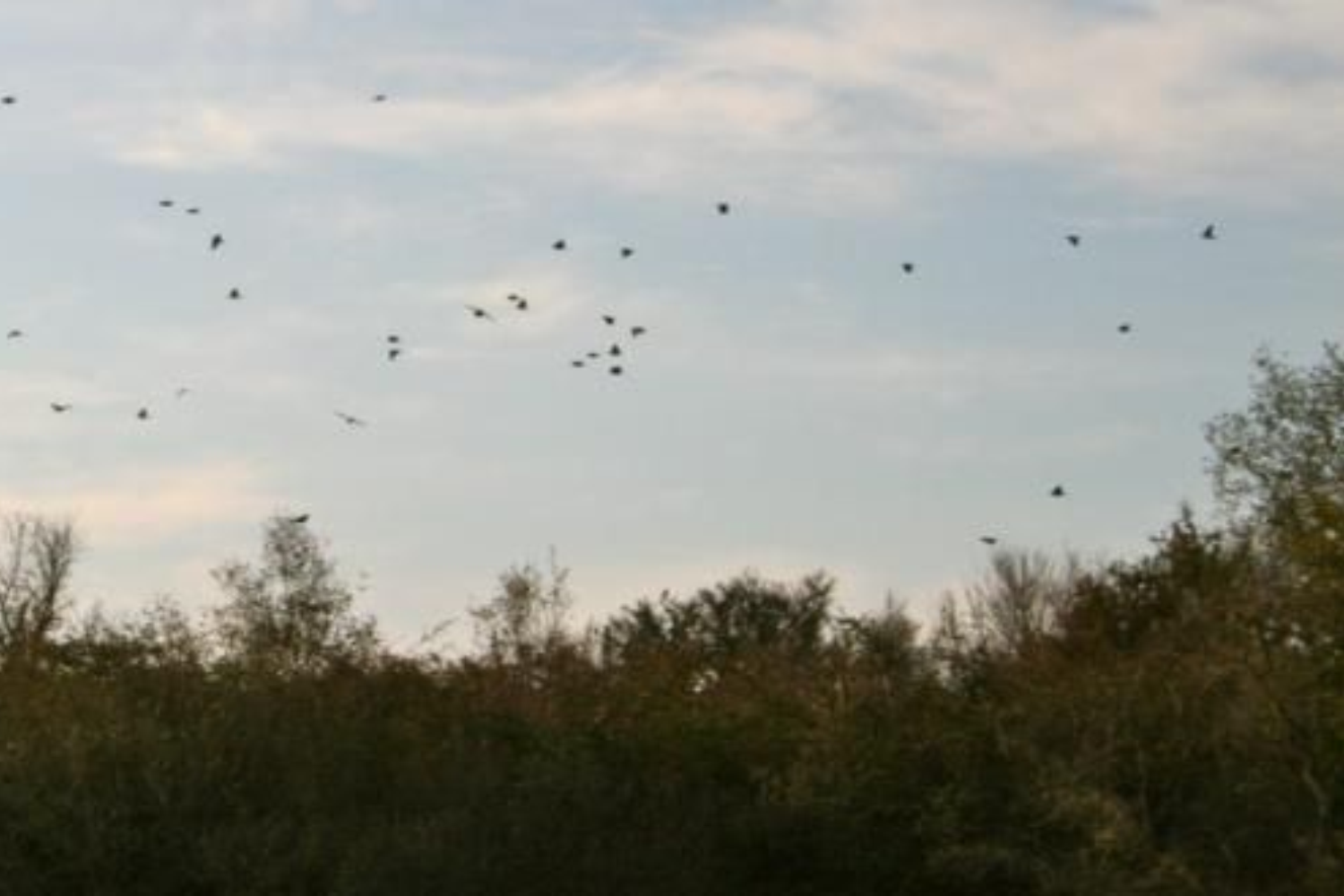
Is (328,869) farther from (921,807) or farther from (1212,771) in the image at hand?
(1212,771)

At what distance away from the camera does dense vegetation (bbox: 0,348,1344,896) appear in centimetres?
3111

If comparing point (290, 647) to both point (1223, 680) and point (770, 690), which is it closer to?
point (770, 690)

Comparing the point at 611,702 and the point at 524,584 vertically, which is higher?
the point at 524,584

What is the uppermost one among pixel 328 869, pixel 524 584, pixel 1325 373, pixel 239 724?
pixel 1325 373

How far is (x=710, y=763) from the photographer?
3566cm

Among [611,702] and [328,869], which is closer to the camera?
[328,869]

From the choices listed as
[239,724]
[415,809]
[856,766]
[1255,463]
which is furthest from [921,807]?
[1255,463]

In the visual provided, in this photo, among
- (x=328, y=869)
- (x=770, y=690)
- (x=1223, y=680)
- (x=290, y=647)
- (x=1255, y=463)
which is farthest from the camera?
(x=1255, y=463)

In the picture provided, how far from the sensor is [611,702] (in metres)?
36.7

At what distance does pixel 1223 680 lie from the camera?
33469 millimetres

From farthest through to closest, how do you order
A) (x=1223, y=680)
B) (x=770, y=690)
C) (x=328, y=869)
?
(x=770, y=690) → (x=1223, y=680) → (x=328, y=869)

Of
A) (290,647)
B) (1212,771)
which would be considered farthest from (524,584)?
(1212,771)

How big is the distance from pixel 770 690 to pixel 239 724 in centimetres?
784

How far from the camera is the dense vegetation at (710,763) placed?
102 ft
